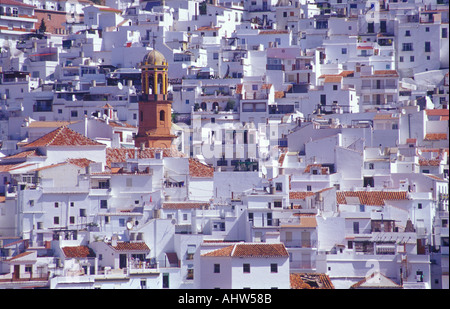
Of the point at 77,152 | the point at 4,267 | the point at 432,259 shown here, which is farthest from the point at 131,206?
the point at 432,259

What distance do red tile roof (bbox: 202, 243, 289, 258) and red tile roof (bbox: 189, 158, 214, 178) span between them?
8.89 meters

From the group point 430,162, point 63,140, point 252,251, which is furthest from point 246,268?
point 430,162

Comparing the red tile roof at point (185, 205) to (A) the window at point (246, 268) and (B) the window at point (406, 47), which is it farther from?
(B) the window at point (406, 47)

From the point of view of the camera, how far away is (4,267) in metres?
28.6

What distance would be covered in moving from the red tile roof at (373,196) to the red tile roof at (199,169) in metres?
4.16

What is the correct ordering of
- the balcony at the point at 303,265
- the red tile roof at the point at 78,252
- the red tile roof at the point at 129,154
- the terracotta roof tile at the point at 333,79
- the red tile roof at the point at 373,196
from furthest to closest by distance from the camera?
the terracotta roof tile at the point at 333,79 → the red tile roof at the point at 129,154 → the red tile roof at the point at 373,196 → the red tile roof at the point at 78,252 → the balcony at the point at 303,265

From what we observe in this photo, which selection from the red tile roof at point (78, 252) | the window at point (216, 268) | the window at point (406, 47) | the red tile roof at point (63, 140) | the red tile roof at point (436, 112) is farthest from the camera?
the window at point (406, 47)

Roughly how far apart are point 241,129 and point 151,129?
9.64 ft

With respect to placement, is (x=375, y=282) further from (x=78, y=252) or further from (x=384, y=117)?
(x=384, y=117)

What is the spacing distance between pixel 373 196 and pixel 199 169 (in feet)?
18.0

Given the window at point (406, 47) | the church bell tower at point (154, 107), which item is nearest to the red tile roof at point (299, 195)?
the church bell tower at point (154, 107)

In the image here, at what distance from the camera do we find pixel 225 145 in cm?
4112

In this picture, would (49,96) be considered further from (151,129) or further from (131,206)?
(131,206)

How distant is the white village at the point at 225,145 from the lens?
29.3 m
